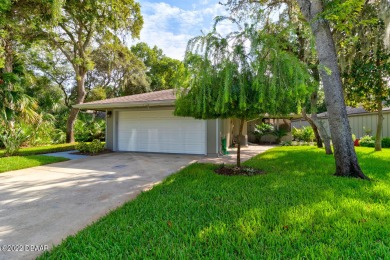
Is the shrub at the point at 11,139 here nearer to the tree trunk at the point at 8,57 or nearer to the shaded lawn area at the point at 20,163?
the shaded lawn area at the point at 20,163

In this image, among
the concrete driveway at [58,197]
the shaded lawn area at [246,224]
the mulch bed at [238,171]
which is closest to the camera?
the shaded lawn area at [246,224]

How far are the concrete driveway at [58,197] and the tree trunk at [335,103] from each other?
4626mm

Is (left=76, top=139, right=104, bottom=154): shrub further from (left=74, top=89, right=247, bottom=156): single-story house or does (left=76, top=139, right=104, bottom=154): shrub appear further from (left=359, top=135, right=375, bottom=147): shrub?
(left=359, top=135, right=375, bottom=147): shrub

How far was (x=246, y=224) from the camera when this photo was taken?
296cm

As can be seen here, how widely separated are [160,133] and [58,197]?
6629mm

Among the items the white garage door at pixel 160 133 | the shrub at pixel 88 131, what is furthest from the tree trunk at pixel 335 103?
the shrub at pixel 88 131

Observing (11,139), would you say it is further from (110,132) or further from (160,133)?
(160,133)

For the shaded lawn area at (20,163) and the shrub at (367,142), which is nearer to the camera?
the shaded lawn area at (20,163)

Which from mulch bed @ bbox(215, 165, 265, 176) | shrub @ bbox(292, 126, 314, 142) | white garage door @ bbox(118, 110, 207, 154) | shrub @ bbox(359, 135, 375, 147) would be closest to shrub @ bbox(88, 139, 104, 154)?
white garage door @ bbox(118, 110, 207, 154)

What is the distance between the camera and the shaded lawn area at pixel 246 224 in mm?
2387

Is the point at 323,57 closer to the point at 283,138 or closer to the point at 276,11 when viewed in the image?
the point at 276,11

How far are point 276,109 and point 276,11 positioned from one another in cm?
684

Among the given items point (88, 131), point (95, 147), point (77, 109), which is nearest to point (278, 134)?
point (95, 147)

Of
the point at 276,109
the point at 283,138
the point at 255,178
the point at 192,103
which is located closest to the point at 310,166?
the point at 255,178
